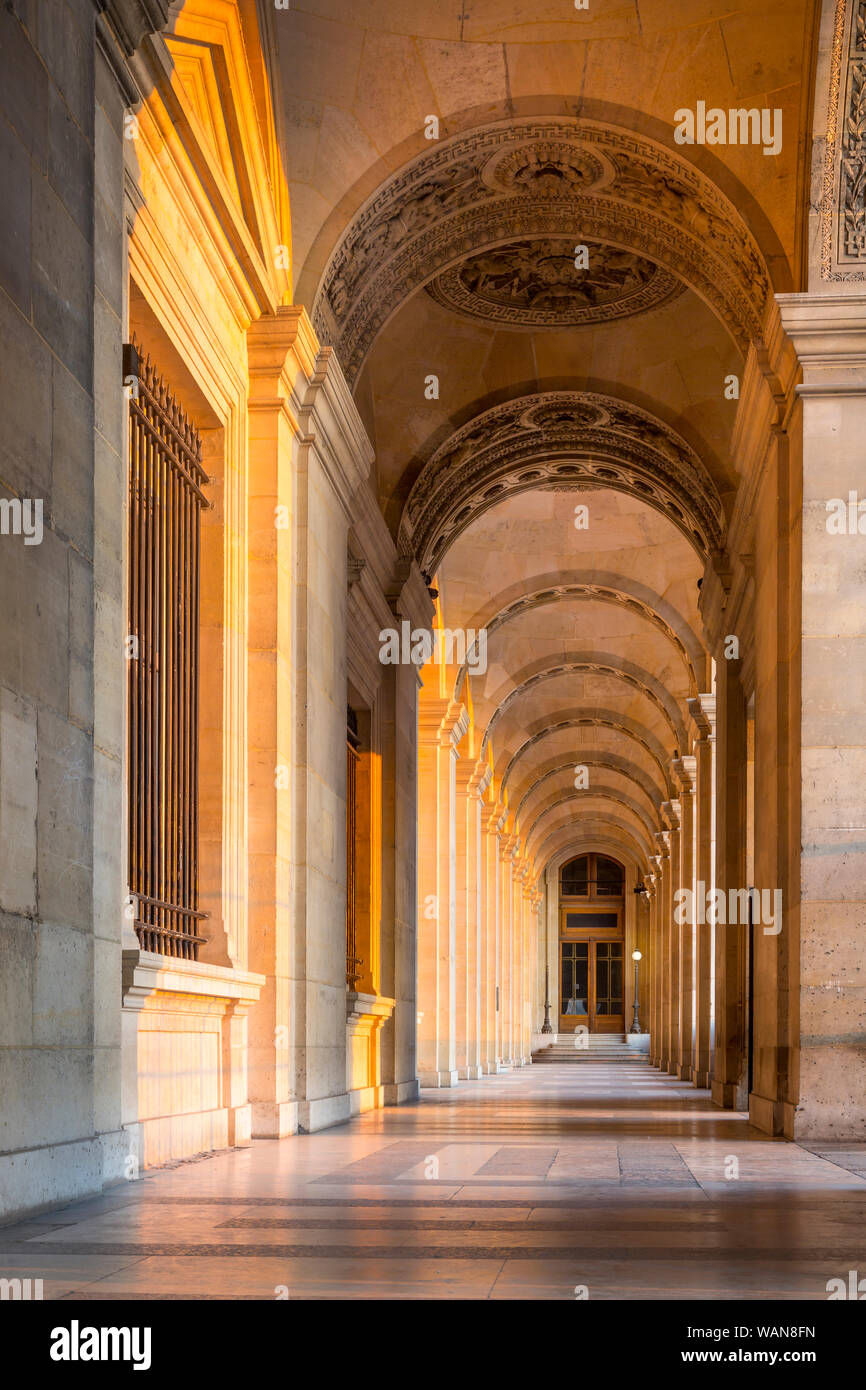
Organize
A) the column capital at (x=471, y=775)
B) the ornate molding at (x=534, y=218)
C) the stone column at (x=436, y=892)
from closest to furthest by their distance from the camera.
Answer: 1. the ornate molding at (x=534, y=218)
2. the stone column at (x=436, y=892)
3. the column capital at (x=471, y=775)

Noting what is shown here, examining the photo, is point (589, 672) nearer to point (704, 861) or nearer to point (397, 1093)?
point (704, 861)

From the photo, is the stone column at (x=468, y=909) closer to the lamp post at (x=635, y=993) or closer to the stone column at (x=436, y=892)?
the stone column at (x=436, y=892)

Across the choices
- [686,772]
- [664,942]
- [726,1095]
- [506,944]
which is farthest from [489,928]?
[726,1095]

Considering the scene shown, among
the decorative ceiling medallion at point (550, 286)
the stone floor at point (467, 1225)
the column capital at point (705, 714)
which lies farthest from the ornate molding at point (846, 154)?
the column capital at point (705, 714)

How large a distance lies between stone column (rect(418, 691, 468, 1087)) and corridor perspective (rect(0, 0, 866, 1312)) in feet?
6.82

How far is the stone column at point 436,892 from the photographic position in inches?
1078

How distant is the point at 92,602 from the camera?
780 centimetres

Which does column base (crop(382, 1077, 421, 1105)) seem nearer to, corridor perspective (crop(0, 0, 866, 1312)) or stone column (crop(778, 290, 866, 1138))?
corridor perspective (crop(0, 0, 866, 1312))

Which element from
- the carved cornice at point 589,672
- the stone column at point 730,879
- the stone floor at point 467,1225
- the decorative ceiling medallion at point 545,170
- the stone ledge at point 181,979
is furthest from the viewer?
the carved cornice at point 589,672

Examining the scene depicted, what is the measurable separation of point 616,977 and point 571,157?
2282 inches

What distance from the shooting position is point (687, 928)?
31.0 metres

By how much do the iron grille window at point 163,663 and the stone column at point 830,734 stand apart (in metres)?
4.46

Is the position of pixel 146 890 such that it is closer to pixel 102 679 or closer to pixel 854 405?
pixel 102 679
